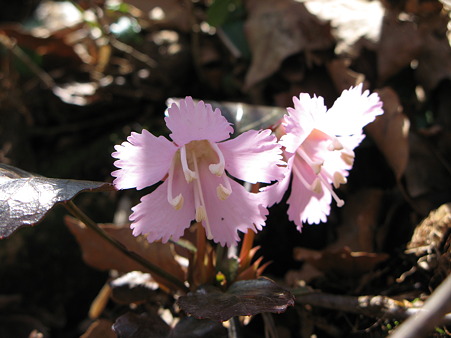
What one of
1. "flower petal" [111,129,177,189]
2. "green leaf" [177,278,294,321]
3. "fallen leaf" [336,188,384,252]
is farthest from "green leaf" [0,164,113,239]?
"fallen leaf" [336,188,384,252]

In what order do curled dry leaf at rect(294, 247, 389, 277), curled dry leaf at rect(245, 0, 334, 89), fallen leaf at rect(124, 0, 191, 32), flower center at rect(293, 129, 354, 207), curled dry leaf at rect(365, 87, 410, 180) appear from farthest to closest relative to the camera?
fallen leaf at rect(124, 0, 191, 32)
curled dry leaf at rect(245, 0, 334, 89)
curled dry leaf at rect(365, 87, 410, 180)
curled dry leaf at rect(294, 247, 389, 277)
flower center at rect(293, 129, 354, 207)

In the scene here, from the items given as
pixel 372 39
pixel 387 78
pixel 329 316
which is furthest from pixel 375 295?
pixel 372 39

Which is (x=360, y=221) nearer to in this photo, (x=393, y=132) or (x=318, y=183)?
(x=393, y=132)

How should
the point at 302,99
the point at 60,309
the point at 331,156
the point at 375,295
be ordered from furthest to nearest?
the point at 60,309 → the point at 375,295 → the point at 331,156 → the point at 302,99

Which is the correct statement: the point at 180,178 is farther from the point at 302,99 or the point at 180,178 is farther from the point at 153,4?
the point at 153,4

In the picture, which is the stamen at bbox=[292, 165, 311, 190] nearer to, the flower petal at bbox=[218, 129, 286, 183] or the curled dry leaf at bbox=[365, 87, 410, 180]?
the flower petal at bbox=[218, 129, 286, 183]

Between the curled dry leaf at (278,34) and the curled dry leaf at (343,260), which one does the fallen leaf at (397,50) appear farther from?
the curled dry leaf at (343,260)
